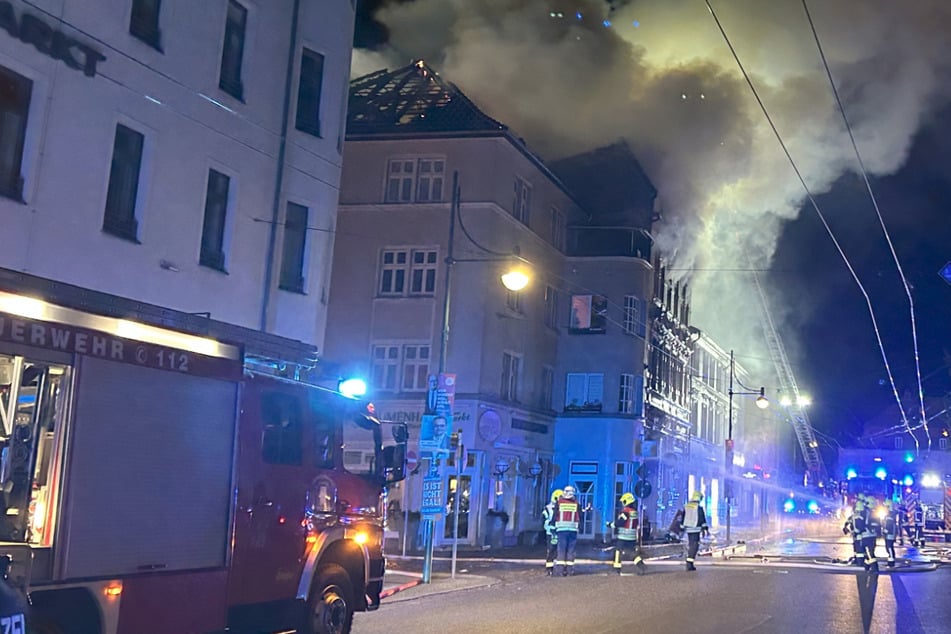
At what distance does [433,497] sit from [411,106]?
16.6m

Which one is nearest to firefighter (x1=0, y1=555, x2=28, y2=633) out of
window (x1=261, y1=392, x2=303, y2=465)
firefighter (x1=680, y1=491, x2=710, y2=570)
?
Answer: window (x1=261, y1=392, x2=303, y2=465)

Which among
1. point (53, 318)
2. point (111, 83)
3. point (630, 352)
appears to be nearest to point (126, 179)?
point (111, 83)

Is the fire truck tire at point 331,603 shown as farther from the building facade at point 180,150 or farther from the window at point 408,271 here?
the window at point 408,271

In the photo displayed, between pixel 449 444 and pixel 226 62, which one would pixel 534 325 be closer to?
pixel 449 444

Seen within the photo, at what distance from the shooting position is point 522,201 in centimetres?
3139

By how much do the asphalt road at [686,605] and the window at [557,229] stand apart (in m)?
16.6

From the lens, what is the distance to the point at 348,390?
33.4 ft

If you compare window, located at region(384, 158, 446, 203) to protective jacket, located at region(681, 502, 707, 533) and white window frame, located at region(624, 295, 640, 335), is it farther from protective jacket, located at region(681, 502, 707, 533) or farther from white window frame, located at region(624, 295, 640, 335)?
protective jacket, located at region(681, 502, 707, 533)

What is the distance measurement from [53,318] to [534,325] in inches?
1060

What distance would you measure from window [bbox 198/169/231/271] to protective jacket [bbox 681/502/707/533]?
35.0ft

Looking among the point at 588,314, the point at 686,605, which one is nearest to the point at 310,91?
the point at 686,605

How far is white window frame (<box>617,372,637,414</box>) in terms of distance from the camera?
35.3 metres

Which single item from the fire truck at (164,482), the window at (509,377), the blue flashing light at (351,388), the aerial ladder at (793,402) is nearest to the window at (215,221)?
the blue flashing light at (351,388)

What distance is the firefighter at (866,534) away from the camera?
20266 millimetres
